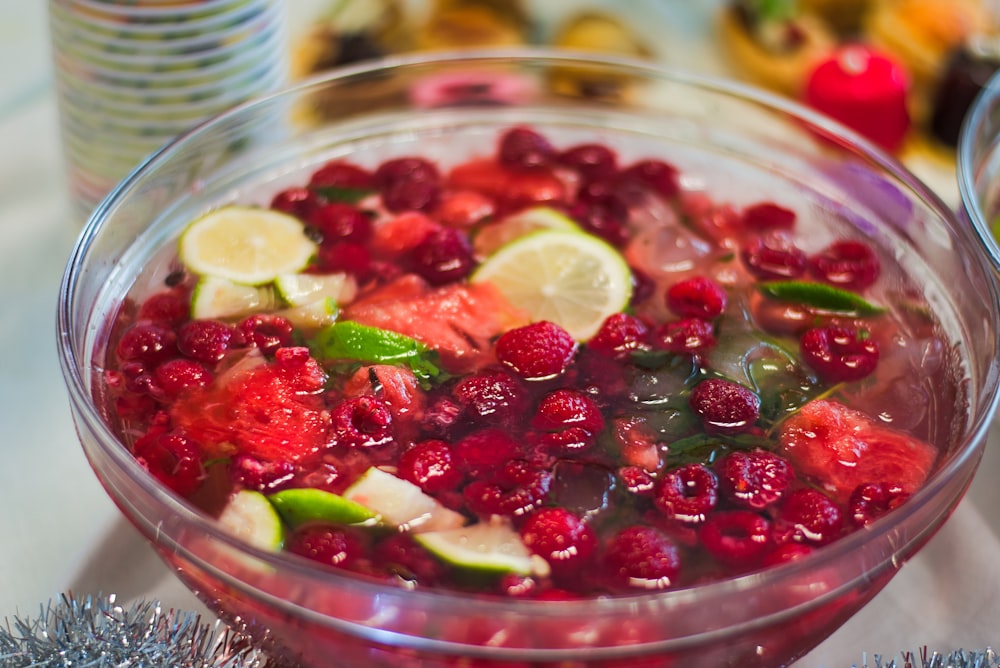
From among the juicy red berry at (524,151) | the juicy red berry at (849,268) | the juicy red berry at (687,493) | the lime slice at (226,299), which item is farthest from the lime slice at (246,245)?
the juicy red berry at (849,268)

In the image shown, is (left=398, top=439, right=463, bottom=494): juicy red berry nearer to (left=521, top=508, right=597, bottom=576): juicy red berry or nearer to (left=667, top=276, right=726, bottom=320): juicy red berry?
(left=521, top=508, right=597, bottom=576): juicy red berry

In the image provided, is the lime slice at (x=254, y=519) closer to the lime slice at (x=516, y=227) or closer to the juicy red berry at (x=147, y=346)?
the juicy red berry at (x=147, y=346)

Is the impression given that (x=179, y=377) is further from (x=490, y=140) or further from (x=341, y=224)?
(x=490, y=140)

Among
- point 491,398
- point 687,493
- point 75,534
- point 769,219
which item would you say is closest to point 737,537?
point 687,493

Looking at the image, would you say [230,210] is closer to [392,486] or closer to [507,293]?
[507,293]

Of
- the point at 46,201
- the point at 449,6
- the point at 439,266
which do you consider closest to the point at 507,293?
the point at 439,266
